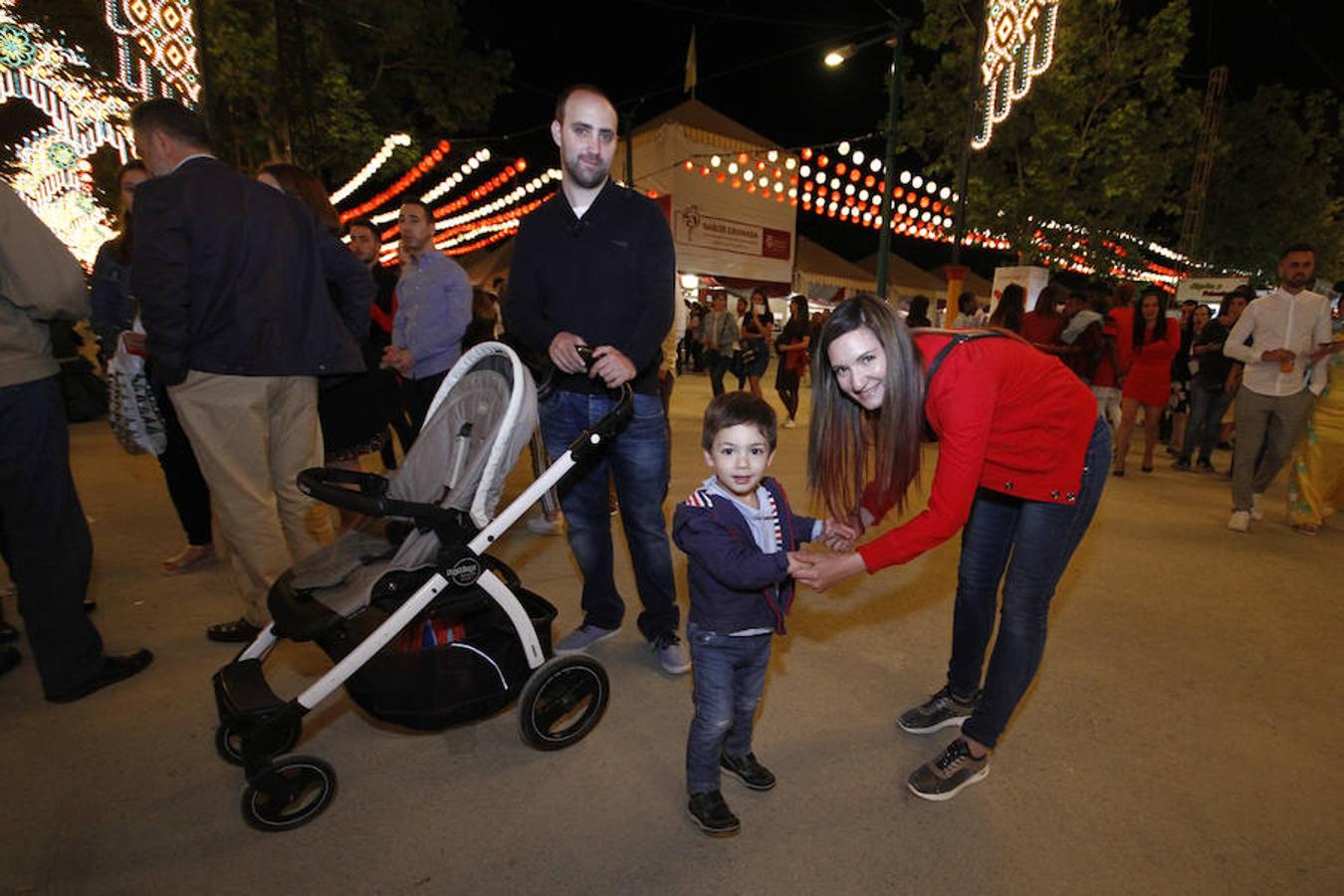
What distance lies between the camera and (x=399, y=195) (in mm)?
17125

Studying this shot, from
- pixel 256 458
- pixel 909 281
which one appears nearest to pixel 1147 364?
pixel 256 458

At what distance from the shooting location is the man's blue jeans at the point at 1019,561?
1870 millimetres

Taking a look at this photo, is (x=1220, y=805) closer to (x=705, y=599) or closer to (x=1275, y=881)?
(x=1275, y=881)

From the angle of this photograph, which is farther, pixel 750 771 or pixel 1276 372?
pixel 1276 372

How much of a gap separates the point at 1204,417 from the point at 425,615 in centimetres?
833

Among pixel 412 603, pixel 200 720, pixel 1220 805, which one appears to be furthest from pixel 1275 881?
pixel 200 720

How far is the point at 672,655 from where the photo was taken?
2.65 metres

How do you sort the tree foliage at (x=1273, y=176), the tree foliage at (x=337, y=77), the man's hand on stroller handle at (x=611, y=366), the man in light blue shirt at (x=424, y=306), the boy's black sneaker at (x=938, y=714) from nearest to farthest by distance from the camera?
1. the man's hand on stroller handle at (x=611, y=366)
2. the boy's black sneaker at (x=938, y=714)
3. the man in light blue shirt at (x=424, y=306)
4. the tree foliage at (x=337, y=77)
5. the tree foliage at (x=1273, y=176)

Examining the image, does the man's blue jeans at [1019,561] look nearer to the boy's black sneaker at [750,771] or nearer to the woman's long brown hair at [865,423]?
the woman's long brown hair at [865,423]

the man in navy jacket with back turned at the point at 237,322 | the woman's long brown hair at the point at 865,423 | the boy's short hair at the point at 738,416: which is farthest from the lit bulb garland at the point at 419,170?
the woman's long brown hair at the point at 865,423

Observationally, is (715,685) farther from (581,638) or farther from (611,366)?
(581,638)

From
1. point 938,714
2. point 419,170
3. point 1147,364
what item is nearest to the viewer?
point 938,714

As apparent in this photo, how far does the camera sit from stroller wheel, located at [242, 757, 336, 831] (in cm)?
177

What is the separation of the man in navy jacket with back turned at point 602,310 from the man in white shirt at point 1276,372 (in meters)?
4.70
